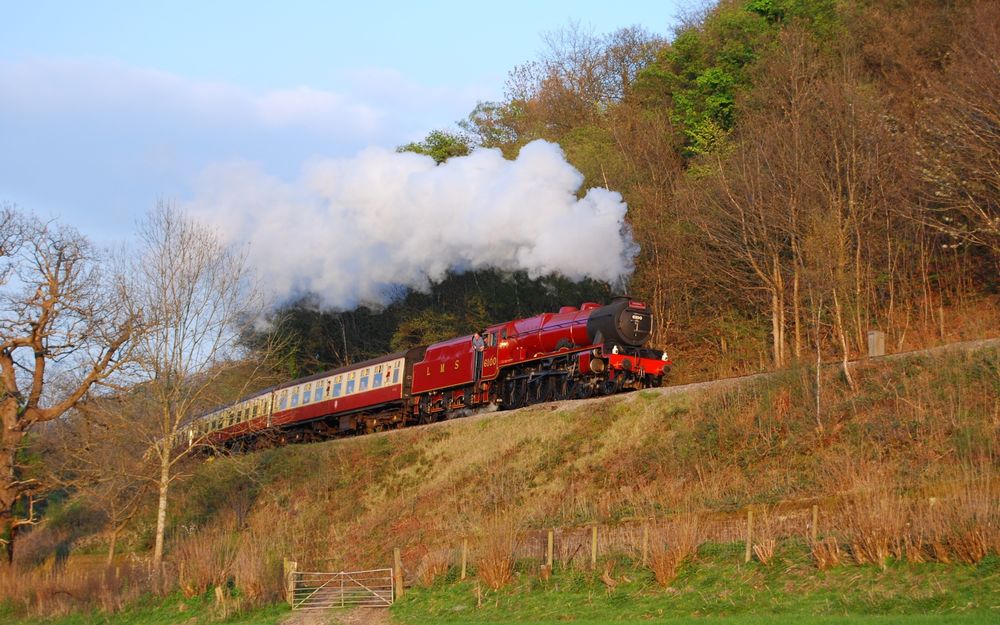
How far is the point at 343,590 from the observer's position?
21016 millimetres

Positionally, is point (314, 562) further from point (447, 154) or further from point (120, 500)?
point (447, 154)

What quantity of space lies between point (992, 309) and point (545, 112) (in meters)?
35.6

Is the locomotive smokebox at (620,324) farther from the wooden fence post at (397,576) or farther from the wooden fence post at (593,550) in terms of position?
the wooden fence post at (397,576)

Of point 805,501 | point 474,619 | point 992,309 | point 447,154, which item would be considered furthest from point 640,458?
point 447,154

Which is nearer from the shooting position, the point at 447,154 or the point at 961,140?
the point at 961,140

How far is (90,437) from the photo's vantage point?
29.4m

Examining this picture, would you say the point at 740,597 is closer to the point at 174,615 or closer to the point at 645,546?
the point at 645,546

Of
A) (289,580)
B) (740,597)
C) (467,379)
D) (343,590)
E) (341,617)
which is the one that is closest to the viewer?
(740,597)

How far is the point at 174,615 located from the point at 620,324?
14414mm

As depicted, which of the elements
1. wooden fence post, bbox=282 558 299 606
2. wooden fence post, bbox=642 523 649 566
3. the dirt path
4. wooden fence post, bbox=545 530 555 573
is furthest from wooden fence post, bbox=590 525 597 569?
wooden fence post, bbox=282 558 299 606

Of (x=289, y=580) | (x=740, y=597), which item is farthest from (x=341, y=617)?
(x=740, y=597)

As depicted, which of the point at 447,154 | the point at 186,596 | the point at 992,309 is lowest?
the point at 186,596

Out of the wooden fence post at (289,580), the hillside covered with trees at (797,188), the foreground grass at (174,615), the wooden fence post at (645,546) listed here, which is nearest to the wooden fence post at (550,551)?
the wooden fence post at (645,546)

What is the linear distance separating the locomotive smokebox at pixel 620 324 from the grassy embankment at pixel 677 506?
2.17 meters
